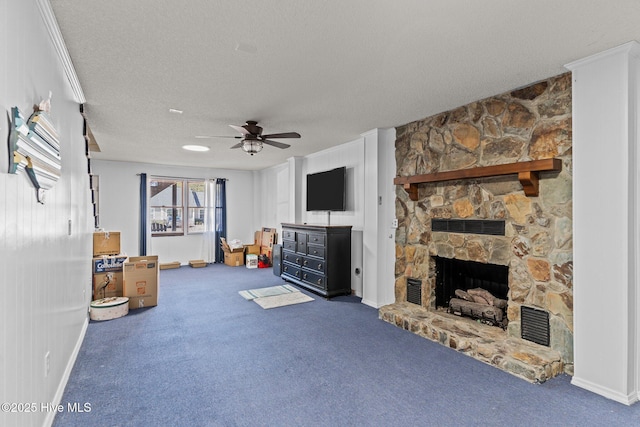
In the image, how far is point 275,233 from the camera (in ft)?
25.5

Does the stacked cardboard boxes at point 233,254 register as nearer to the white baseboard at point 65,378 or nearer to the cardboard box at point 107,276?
the cardboard box at point 107,276

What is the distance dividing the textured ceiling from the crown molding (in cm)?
4

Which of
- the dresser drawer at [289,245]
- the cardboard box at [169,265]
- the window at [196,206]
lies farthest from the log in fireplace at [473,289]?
the window at [196,206]

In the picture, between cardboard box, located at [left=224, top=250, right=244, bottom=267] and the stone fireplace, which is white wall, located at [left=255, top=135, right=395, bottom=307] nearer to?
the stone fireplace

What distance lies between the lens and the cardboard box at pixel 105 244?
477cm

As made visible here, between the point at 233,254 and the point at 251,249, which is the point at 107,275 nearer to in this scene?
the point at 233,254

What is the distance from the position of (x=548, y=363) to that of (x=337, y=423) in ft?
5.85

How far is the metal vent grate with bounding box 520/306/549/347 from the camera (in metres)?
2.79

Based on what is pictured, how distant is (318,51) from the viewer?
2.31 metres

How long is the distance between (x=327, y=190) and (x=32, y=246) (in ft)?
14.2

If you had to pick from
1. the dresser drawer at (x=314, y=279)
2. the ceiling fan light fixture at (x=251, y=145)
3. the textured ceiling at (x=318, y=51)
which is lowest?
the dresser drawer at (x=314, y=279)

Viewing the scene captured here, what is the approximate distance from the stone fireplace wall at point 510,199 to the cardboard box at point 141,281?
3.50m

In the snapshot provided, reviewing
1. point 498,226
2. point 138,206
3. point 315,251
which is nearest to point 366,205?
point 315,251

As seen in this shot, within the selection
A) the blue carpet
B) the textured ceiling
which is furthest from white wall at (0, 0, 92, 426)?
the blue carpet
